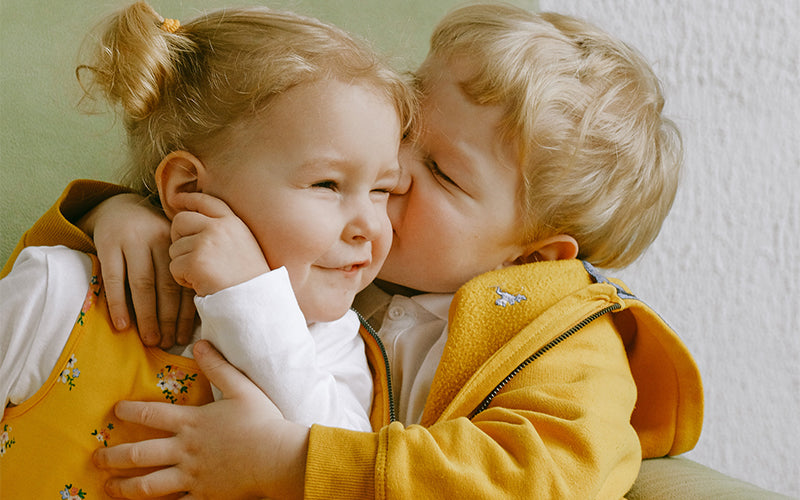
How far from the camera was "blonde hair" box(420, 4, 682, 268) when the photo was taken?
1.00m

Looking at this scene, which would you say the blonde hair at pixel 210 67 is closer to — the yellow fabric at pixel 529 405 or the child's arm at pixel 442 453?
the yellow fabric at pixel 529 405

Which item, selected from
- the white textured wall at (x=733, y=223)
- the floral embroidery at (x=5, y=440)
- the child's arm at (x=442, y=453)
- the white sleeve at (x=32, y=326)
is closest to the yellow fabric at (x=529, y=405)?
the child's arm at (x=442, y=453)

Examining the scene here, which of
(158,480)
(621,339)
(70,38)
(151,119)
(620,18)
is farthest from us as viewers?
(620,18)

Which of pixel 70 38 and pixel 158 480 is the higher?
pixel 70 38

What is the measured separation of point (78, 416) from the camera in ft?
2.58

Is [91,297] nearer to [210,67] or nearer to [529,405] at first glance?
[210,67]

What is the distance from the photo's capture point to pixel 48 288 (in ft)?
2.62

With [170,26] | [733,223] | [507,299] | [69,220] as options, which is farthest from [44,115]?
[733,223]

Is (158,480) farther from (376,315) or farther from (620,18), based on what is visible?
(620,18)

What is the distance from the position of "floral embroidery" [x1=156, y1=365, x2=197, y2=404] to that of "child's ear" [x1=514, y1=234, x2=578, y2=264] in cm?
49

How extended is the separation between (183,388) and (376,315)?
36 centimetres

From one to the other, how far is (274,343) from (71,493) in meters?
0.25

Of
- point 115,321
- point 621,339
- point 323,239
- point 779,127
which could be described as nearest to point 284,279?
point 323,239

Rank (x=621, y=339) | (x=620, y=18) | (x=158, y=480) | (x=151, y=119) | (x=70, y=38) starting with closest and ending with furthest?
(x=158, y=480) → (x=151, y=119) → (x=621, y=339) → (x=70, y=38) → (x=620, y=18)
